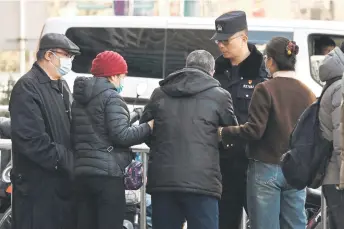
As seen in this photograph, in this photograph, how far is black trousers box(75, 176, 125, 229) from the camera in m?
6.14

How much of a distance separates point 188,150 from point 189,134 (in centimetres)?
10

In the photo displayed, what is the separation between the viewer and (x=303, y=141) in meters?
5.48

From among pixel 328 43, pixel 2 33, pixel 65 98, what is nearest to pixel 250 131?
pixel 65 98

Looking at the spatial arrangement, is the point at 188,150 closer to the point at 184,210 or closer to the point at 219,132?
the point at 219,132

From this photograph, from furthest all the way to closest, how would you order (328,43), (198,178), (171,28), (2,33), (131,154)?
(2,33), (171,28), (328,43), (131,154), (198,178)

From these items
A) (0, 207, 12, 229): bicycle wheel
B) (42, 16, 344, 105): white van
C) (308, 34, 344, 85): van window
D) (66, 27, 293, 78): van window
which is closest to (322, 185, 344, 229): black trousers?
(0, 207, 12, 229): bicycle wheel

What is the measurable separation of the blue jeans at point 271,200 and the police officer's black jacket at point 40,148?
123cm

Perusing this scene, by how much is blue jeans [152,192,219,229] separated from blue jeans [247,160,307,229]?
0.31 m

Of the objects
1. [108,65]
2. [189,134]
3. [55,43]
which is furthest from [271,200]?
[55,43]

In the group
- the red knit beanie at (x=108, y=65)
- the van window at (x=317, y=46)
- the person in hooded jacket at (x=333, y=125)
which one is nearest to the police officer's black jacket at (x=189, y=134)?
the red knit beanie at (x=108, y=65)

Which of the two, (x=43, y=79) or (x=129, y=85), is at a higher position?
(x=43, y=79)

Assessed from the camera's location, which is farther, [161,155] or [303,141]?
[161,155]

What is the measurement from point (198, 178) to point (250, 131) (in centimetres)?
47

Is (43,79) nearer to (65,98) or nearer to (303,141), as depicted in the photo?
(65,98)
